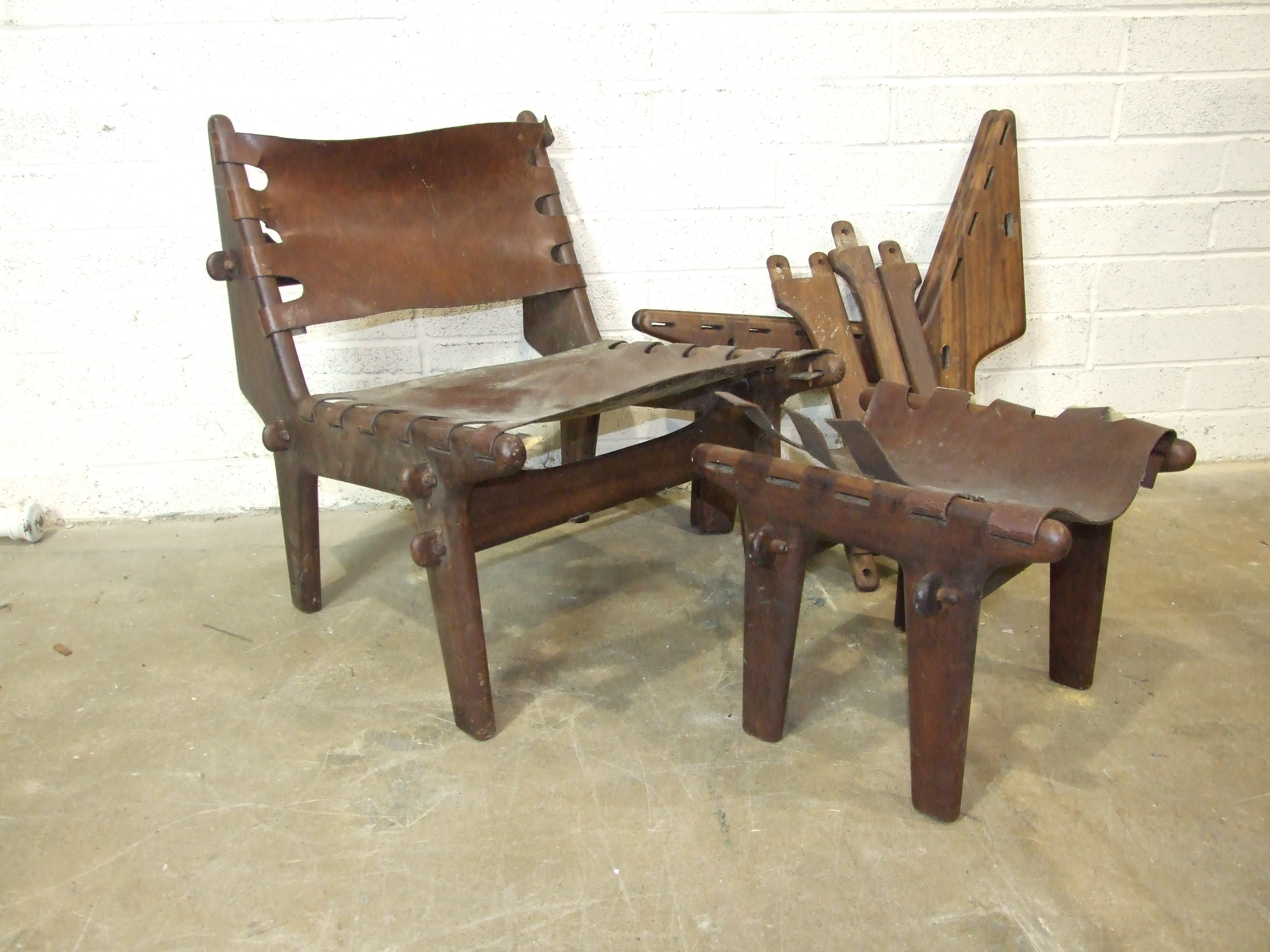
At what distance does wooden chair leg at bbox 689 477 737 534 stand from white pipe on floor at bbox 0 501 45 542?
149cm

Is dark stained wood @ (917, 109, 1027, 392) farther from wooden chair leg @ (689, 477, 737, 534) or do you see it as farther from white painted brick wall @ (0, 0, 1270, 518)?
wooden chair leg @ (689, 477, 737, 534)

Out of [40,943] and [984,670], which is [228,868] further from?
[984,670]

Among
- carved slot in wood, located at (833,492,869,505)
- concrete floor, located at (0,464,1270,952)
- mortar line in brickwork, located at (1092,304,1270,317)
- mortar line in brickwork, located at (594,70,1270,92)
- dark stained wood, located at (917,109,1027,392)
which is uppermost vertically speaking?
mortar line in brickwork, located at (594,70,1270,92)

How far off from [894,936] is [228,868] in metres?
0.80

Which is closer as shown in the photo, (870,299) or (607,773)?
(607,773)

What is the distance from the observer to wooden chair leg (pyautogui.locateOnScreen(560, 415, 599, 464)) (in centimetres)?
218

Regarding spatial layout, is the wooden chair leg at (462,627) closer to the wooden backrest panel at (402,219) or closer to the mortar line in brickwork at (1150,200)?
the wooden backrest panel at (402,219)

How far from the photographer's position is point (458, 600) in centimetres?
145

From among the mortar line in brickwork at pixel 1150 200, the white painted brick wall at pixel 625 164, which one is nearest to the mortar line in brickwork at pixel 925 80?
the white painted brick wall at pixel 625 164

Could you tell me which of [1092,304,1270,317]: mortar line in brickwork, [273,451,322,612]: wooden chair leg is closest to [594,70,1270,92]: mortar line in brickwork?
[1092,304,1270,317]: mortar line in brickwork

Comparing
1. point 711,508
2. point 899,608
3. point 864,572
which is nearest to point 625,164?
point 711,508

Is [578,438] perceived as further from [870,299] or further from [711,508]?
[870,299]

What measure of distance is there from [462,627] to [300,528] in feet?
1.79

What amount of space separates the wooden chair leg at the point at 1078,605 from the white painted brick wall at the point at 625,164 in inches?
41.7
